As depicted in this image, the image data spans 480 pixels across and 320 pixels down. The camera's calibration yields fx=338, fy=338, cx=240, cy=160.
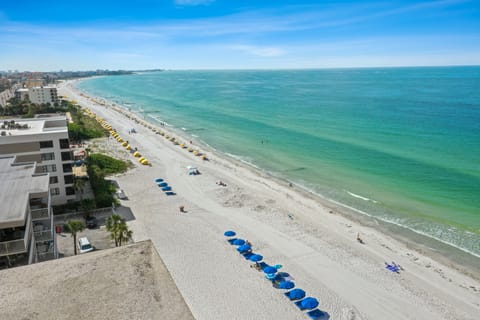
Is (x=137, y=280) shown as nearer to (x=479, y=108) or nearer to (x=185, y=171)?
(x=185, y=171)

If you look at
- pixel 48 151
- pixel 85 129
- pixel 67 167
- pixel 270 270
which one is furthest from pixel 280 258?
pixel 85 129

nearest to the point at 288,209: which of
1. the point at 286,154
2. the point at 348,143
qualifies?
the point at 286,154

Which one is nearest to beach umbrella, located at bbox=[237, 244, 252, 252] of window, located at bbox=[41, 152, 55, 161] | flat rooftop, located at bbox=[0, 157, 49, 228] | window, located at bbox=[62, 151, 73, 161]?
flat rooftop, located at bbox=[0, 157, 49, 228]

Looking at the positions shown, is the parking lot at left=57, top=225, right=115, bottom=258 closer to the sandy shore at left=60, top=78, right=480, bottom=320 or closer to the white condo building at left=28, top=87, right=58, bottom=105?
the sandy shore at left=60, top=78, right=480, bottom=320

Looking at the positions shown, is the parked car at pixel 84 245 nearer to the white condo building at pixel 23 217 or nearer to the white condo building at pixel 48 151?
the white condo building at pixel 23 217

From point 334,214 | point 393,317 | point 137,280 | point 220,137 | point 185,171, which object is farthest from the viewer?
point 220,137

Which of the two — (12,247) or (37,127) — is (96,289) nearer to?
(12,247)
